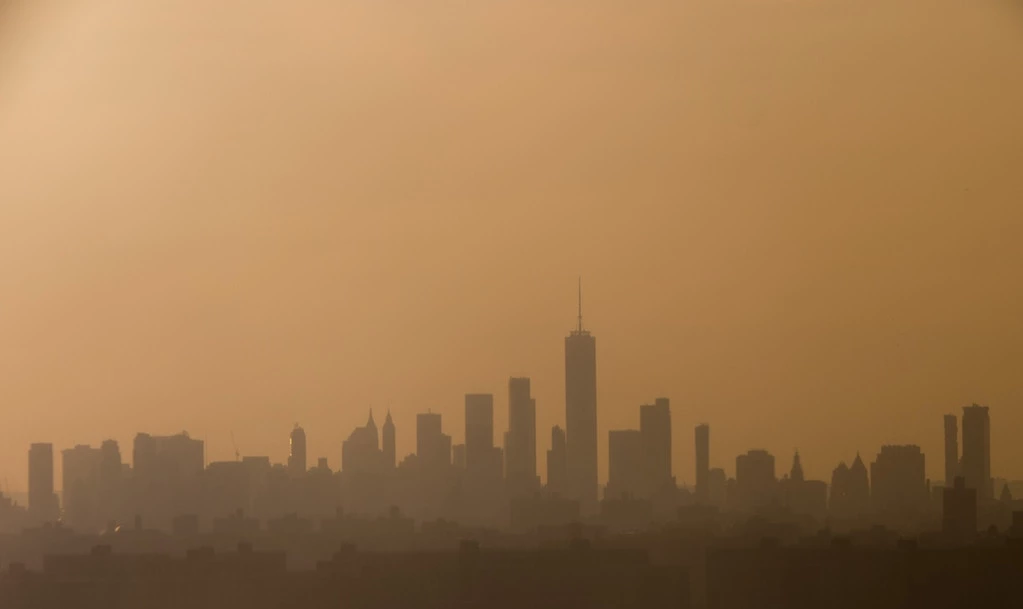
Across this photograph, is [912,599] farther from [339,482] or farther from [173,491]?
[173,491]

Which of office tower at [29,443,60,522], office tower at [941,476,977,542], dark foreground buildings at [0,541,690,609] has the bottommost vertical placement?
dark foreground buildings at [0,541,690,609]

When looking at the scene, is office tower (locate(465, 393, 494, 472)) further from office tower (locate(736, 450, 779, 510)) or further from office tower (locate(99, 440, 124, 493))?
office tower (locate(99, 440, 124, 493))

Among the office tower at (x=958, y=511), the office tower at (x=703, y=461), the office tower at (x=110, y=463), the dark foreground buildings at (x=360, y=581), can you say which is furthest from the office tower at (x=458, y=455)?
the office tower at (x=958, y=511)

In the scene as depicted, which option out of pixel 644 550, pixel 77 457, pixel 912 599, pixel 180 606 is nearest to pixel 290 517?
pixel 180 606

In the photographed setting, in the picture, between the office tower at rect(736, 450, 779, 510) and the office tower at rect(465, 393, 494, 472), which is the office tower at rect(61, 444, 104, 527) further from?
the office tower at rect(736, 450, 779, 510)

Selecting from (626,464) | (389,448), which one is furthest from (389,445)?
(626,464)

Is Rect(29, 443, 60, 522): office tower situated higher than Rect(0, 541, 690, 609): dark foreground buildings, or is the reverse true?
Rect(29, 443, 60, 522): office tower

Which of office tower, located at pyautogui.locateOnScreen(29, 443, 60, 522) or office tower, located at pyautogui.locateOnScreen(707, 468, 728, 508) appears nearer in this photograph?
office tower, located at pyautogui.locateOnScreen(29, 443, 60, 522)

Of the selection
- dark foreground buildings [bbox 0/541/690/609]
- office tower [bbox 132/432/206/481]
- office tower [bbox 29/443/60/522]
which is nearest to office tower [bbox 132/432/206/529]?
office tower [bbox 132/432/206/481]
